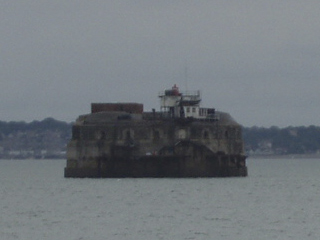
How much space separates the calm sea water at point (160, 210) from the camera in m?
49.3

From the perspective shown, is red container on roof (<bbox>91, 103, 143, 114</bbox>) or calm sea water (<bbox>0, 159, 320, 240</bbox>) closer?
calm sea water (<bbox>0, 159, 320, 240</bbox>)

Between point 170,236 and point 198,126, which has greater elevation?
point 198,126

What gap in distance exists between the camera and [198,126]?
92.0 meters

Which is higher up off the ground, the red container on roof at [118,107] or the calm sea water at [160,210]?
the red container on roof at [118,107]

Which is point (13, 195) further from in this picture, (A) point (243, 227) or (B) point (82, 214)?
(A) point (243, 227)

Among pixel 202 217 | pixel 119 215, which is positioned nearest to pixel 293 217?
pixel 202 217

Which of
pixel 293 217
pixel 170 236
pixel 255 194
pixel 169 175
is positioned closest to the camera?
pixel 170 236

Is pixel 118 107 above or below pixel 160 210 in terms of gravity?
above

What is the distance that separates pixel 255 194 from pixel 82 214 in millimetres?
17791

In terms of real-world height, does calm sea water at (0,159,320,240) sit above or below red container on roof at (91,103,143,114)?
below

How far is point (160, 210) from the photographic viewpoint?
60562 millimetres

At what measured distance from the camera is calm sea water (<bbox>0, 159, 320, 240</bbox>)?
4931cm

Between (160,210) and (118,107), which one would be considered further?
(118,107)

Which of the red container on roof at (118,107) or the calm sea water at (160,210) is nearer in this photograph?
the calm sea water at (160,210)
